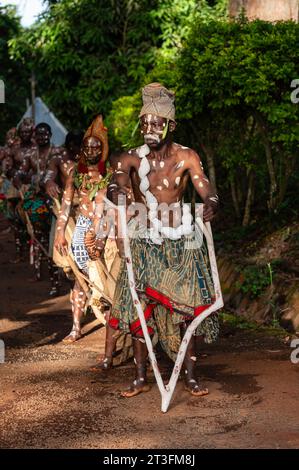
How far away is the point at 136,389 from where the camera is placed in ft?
20.1

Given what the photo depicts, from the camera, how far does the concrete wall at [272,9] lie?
36.6ft

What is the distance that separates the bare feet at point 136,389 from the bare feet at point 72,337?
2.16m

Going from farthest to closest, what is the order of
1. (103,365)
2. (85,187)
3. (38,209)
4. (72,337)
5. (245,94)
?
(38,209), (245,94), (72,337), (85,187), (103,365)

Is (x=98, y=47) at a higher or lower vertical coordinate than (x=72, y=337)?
higher

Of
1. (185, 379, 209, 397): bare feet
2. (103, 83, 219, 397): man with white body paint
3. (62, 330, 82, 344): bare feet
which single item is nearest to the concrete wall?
(62, 330, 82, 344): bare feet

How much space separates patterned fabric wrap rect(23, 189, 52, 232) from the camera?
11.9 meters

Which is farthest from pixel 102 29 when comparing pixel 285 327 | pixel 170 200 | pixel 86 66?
pixel 170 200

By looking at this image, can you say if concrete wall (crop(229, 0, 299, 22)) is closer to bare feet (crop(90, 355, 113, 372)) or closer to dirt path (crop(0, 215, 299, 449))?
dirt path (crop(0, 215, 299, 449))

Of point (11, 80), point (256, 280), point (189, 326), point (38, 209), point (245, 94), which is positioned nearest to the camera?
point (189, 326)

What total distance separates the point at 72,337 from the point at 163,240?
2.58 meters

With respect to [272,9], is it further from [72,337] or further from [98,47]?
[98,47]

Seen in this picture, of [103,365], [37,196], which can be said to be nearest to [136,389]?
[103,365]
